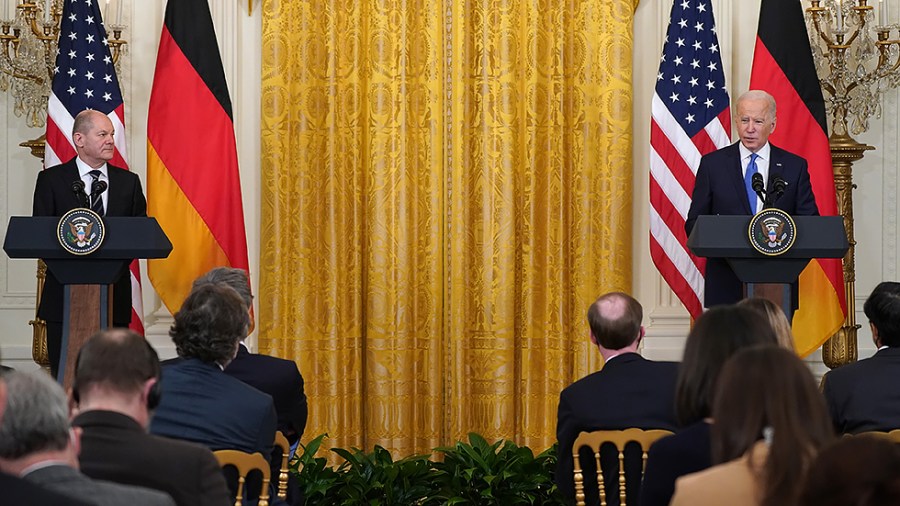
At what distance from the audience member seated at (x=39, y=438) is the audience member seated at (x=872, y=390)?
2550 mm

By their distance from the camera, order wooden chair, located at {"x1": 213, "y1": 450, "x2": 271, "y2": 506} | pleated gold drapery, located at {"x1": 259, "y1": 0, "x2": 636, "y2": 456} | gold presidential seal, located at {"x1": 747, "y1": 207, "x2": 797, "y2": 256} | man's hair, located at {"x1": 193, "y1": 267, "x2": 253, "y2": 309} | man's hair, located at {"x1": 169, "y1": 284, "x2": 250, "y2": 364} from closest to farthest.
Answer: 1. wooden chair, located at {"x1": 213, "y1": 450, "x2": 271, "y2": 506}
2. man's hair, located at {"x1": 169, "y1": 284, "x2": 250, "y2": 364}
3. man's hair, located at {"x1": 193, "y1": 267, "x2": 253, "y2": 309}
4. gold presidential seal, located at {"x1": 747, "y1": 207, "x2": 797, "y2": 256}
5. pleated gold drapery, located at {"x1": 259, "y1": 0, "x2": 636, "y2": 456}

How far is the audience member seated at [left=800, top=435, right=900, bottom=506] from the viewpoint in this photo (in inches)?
66.8

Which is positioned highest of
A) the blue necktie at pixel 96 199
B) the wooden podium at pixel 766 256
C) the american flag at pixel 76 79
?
the american flag at pixel 76 79

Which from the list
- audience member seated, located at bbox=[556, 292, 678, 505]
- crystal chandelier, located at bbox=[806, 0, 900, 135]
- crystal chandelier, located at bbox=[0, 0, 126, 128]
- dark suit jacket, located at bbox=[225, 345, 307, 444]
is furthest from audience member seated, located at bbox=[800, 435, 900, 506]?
crystal chandelier, located at bbox=[0, 0, 126, 128]

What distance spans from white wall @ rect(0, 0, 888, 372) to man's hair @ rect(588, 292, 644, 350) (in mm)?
3238

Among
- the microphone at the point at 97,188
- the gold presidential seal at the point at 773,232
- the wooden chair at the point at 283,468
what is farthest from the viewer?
the microphone at the point at 97,188

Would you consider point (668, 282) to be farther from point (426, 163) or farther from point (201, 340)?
point (201, 340)

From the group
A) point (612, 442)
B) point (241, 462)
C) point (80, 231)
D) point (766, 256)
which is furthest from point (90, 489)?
point (766, 256)

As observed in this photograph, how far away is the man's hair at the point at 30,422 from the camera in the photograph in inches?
87.1

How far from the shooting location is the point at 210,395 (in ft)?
11.1

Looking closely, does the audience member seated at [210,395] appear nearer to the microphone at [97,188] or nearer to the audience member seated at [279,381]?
the audience member seated at [279,381]

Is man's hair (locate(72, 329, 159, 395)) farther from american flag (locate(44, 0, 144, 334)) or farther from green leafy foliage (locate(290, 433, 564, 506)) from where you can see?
american flag (locate(44, 0, 144, 334))

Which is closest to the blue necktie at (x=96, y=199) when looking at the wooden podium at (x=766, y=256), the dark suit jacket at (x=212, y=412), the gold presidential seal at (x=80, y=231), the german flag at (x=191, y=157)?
the gold presidential seal at (x=80, y=231)

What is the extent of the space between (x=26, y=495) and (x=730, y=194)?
4198 mm
